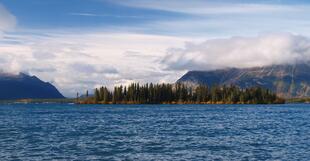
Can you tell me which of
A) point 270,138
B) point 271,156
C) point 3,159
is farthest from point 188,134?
point 3,159

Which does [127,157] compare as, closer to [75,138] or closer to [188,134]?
[75,138]

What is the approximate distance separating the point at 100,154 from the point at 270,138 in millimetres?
32357

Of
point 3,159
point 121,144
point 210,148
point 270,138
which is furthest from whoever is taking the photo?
point 270,138

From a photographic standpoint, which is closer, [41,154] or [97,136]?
[41,154]

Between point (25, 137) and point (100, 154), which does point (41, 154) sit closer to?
point (100, 154)

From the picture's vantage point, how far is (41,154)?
58875 millimetres

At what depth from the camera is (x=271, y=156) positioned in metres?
57.1

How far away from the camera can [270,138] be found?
77688 mm

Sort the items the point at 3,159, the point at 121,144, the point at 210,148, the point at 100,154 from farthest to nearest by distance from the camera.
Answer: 1. the point at 121,144
2. the point at 210,148
3. the point at 100,154
4. the point at 3,159

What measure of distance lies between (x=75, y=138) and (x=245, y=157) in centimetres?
3292

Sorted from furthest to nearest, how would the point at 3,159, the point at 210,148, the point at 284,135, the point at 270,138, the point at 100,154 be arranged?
the point at 284,135, the point at 270,138, the point at 210,148, the point at 100,154, the point at 3,159

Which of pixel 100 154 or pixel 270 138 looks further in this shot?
pixel 270 138

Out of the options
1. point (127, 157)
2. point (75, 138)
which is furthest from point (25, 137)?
point (127, 157)

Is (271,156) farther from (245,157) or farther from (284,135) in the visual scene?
(284,135)
